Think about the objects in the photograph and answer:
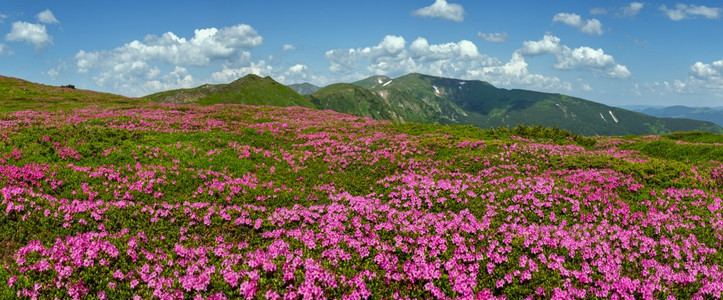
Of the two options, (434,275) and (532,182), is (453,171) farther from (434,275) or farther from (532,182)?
(434,275)

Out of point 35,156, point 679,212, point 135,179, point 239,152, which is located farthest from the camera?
point 239,152

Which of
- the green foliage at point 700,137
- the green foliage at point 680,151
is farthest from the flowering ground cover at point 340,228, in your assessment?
the green foliage at point 700,137

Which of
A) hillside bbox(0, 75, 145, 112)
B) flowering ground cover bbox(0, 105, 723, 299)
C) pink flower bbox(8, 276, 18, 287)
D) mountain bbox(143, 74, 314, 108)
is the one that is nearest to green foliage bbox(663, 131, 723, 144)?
flowering ground cover bbox(0, 105, 723, 299)

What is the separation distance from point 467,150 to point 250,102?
15802 centimetres

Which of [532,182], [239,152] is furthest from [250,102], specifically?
[532,182]

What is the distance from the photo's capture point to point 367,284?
8242 mm

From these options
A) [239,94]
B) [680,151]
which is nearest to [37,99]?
[680,151]

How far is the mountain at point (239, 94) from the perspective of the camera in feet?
406

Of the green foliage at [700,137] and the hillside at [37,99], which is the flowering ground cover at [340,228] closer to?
the green foliage at [700,137]

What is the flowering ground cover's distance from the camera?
809cm

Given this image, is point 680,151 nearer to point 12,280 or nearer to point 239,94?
point 12,280

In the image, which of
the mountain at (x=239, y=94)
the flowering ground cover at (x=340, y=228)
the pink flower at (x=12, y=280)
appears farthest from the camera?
the mountain at (x=239, y=94)

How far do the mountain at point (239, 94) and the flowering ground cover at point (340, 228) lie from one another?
11063 cm

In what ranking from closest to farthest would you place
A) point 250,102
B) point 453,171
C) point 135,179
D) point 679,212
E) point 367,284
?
point 367,284 < point 679,212 < point 135,179 < point 453,171 < point 250,102
